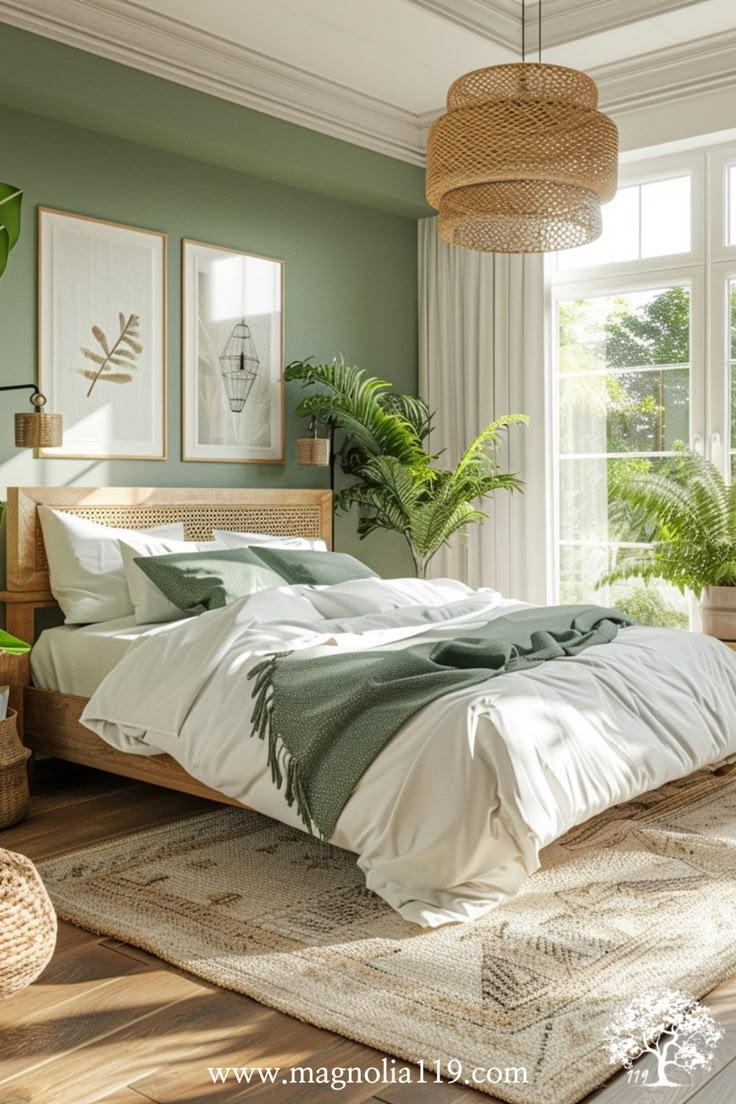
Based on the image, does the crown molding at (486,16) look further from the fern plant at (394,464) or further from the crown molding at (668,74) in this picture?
the fern plant at (394,464)

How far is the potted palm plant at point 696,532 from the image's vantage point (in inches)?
200

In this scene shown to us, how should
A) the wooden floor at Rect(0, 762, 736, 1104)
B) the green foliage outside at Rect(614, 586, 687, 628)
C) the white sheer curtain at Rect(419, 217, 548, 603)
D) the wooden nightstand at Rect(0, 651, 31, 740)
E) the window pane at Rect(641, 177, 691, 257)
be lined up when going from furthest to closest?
the white sheer curtain at Rect(419, 217, 548, 603) < the green foliage outside at Rect(614, 586, 687, 628) < the window pane at Rect(641, 177, 691, 257) < the wooden nightstand at Rect(0, 651, 31, 740) < the wooden floor at Rect(0, 762, 736, 1104)

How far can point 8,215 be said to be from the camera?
2.97 meters

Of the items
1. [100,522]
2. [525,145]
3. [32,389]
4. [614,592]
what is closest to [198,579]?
[100,522]

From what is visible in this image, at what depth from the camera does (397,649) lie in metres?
3.35

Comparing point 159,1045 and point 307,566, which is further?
point 307,566

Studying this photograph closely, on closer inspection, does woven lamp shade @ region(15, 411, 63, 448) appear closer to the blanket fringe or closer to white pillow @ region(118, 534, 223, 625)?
white pillow @ region(118, 534, 223, 625)

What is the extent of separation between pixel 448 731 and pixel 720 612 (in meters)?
2.73

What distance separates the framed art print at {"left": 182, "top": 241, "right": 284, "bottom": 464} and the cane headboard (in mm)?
247

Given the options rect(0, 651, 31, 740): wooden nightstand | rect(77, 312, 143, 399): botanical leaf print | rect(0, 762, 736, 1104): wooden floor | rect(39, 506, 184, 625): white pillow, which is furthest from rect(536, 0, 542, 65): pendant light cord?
rect(0, 762, 736, 1104): wooden floor

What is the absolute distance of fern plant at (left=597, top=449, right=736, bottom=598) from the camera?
16.8ft

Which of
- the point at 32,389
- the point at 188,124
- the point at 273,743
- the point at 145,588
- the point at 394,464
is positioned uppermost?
the point at 188,124

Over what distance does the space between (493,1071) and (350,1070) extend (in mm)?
267

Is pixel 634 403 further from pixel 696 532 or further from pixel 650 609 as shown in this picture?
pixel 650 609
